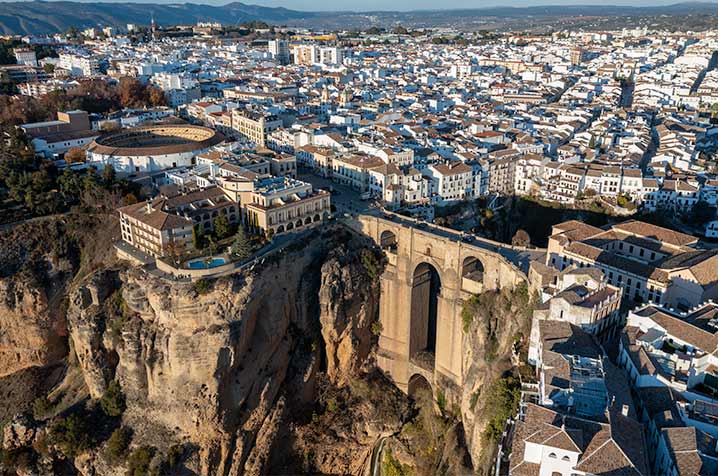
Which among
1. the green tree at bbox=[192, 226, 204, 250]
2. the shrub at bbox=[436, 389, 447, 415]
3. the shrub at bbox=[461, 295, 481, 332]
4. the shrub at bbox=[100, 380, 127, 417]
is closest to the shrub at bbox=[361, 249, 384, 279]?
the shrub at bbox=[461, 295, 481, 332]

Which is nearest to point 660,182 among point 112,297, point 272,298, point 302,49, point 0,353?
point 272,298

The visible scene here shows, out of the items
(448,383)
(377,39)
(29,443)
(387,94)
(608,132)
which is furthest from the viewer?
(377,39)

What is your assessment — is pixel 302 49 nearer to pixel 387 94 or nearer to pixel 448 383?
pixel 387 94

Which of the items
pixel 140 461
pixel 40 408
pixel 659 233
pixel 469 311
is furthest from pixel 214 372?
pixel 659 233

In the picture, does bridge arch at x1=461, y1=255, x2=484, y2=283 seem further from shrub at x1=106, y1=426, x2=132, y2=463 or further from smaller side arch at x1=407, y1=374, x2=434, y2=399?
shrub at x1=106, y1=426, x2=132, y2=463

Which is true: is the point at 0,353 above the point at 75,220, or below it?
below

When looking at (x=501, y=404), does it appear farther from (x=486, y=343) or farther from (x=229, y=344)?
(x=229, y=344)

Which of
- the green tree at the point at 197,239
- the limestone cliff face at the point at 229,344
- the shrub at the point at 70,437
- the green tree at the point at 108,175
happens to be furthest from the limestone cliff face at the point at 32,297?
the green tree at the point at 197,239

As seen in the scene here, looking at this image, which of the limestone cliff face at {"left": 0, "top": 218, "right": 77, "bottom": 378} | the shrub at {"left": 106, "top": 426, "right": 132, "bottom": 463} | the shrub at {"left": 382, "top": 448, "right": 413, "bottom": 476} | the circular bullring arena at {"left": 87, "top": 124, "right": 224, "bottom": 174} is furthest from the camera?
the circular bullring arena at {"left": 87, "top": 124, "right": 224, "bottom": 174}
